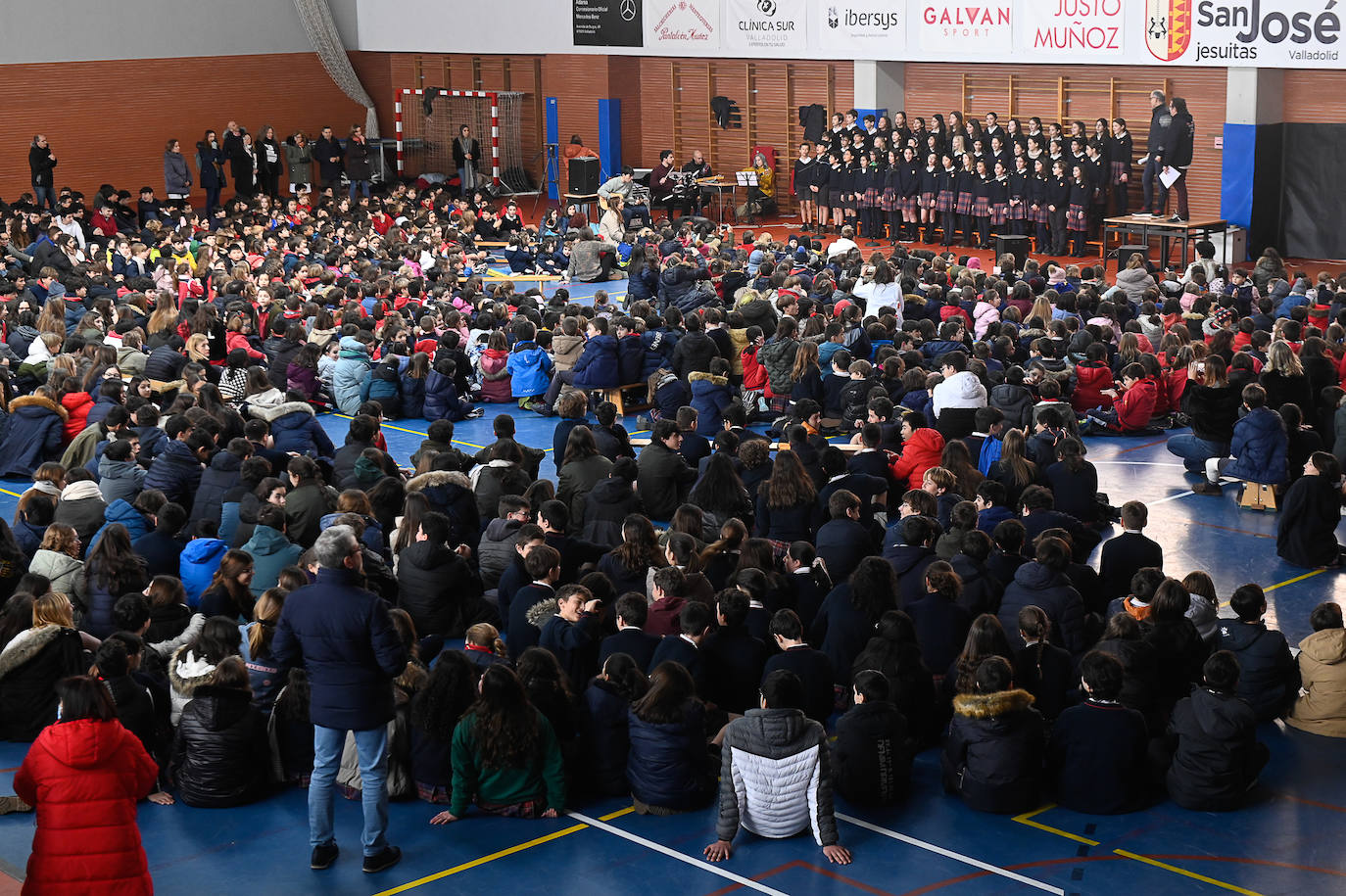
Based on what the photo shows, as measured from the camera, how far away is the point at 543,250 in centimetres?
2655

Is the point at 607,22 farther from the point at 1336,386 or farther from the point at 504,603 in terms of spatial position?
the point at 504,603

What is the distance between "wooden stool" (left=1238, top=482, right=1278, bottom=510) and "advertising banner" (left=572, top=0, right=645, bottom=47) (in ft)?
74.3

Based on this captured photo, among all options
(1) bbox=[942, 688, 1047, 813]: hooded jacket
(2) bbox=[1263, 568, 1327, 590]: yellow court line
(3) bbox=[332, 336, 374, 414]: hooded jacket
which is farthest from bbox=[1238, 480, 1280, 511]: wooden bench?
(3) bbox=[332, 336, 374, 414]: hooded jacket

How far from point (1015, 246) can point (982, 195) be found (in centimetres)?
296

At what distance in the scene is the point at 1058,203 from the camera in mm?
25734

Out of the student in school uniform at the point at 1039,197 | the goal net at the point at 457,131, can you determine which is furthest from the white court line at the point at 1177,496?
the goal net at the point at 457,131

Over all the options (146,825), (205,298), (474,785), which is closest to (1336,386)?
(474,785)

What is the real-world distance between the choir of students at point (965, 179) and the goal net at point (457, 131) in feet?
27.4

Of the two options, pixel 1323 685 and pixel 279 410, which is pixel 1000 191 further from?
pixel 1323 685

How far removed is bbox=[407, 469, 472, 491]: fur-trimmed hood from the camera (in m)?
11.3

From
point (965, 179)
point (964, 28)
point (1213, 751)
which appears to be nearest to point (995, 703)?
point (1213, 751)

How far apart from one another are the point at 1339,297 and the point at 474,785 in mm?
13014

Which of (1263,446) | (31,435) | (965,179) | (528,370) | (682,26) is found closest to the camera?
(1263,446)

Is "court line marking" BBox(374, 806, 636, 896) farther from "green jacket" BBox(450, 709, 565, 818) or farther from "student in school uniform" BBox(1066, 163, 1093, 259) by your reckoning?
"student in school uniform" BBox(1066, 163, 1093, 259)
